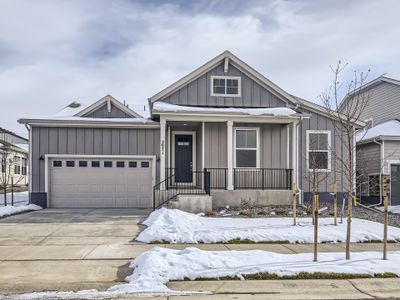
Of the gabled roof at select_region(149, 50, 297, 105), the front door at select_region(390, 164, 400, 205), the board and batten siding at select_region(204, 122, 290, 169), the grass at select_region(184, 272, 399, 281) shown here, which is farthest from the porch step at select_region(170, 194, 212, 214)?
the front door at select_region(390, 164, 400, 205)

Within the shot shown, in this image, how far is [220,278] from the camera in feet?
21.5

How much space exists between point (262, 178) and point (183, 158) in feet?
11.8

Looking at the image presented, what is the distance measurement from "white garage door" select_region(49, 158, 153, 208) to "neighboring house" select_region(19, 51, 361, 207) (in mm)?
43

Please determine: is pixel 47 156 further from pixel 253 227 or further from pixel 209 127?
pixel 253 227

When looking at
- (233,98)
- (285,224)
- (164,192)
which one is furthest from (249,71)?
(285,224)

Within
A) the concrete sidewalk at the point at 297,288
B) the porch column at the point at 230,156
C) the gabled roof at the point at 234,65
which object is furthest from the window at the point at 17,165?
the concrete sidewalk at the point at 297,288

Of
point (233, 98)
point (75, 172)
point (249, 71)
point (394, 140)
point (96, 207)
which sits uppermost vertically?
point (249, 71)

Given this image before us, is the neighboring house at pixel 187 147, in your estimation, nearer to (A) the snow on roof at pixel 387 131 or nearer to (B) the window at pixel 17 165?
(A) the snow on roof at pixel 387 131

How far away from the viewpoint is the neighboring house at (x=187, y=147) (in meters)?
16.9

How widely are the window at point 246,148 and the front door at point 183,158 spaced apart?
2.23 m

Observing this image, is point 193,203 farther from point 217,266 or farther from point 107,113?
point 217,266

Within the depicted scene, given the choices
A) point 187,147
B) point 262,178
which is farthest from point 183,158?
point 262,178

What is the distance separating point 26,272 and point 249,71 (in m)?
12.7

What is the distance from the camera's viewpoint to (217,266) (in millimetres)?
7055
